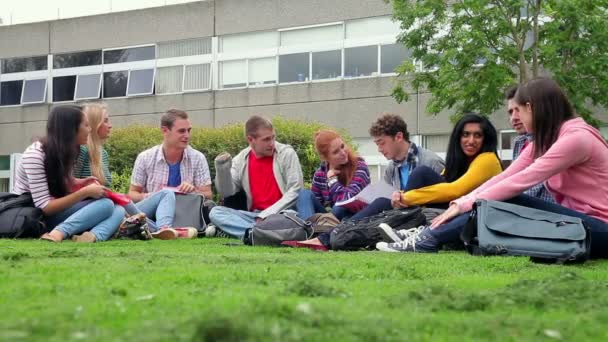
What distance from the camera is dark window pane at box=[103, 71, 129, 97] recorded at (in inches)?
1535

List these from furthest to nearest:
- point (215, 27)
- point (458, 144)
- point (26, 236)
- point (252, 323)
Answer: point (215, 27) → point (26, 236) → point (458, 144) → point (252, 323)

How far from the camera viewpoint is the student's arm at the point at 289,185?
36.0ft

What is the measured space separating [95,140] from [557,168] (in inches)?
231

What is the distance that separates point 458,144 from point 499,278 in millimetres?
3657

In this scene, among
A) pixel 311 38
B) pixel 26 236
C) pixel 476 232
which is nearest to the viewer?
pixel 476 232

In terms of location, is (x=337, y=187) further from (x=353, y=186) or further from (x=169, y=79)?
(x=169, y=79)

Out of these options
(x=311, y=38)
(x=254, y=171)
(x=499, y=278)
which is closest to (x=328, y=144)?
(x=254, y=171)

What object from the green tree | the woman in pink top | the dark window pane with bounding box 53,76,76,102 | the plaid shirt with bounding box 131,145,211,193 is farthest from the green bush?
the dark window pane with bounding box 53,76,76,102

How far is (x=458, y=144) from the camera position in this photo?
913 cm

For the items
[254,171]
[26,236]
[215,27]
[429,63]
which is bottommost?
[26,236]

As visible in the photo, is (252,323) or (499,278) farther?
(499,278)

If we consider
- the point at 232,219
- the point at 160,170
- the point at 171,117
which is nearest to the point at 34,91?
the point at 160,170

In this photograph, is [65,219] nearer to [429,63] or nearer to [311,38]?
[429,63]

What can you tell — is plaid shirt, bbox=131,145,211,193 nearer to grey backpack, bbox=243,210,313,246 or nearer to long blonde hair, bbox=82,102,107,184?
long blonde hair, bbox=82,102,107,184
